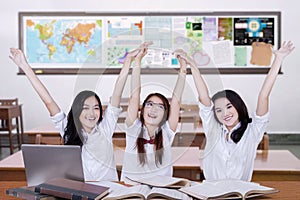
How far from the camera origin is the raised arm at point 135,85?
2.23 metres

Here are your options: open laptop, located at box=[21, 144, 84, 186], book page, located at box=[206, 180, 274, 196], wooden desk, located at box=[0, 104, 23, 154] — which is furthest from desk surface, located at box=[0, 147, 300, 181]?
wooden desk, located at box=[0, 104, 23, 154]

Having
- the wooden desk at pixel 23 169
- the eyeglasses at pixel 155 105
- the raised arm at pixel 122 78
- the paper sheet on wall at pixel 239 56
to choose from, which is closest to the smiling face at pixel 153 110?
the eyeglasses at pixel 155 105

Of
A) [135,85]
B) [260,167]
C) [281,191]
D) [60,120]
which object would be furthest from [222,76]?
[281,191]

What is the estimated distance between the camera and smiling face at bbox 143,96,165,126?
90.3 inches

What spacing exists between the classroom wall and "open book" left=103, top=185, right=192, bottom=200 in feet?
18.9

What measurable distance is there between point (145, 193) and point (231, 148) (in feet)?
2.25

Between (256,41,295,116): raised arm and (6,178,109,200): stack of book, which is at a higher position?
(256,41,295,116): raised arm

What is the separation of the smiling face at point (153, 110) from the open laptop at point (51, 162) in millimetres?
449

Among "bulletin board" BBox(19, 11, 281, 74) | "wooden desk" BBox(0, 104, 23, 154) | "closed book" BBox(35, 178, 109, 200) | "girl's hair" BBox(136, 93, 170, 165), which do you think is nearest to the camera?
"closed book" BBox(35, 178, 109, 200)

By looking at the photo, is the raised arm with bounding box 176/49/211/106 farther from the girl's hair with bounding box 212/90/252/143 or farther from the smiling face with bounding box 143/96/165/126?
the smiling face with bounding box 143/96/165/126

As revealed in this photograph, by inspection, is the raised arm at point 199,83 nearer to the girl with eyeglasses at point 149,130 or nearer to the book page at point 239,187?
the girl with eyeglasses at point 149,130
